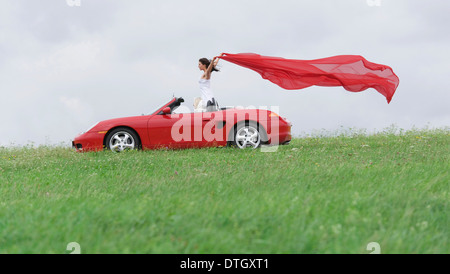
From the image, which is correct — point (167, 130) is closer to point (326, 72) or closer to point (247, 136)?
point (247, 136)

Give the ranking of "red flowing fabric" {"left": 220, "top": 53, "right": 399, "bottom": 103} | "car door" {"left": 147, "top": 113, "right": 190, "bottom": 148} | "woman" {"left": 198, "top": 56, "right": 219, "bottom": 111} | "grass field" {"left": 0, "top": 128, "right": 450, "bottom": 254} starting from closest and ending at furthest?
"grass field" {"left": 0, "top": 128, "right": 450, "bottom": 254}, "car door" {"left": 147, "top": 113, "right": 190, "bottom": 148}, "woman" {"left": 198, "top": 56, "right": 219, "bottom": 111}, "red flowing fabric" {"left": 220, "top": 53, "right": 399, "bottom": 103}

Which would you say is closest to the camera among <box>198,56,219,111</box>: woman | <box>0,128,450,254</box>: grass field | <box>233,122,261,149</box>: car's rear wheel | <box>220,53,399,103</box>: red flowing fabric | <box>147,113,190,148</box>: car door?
<box>0,128,450,254</box>: grass field

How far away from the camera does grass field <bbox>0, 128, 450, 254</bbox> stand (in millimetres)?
3854

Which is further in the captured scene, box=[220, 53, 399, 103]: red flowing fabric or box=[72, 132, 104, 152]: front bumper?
box=[220, 53, 399, 103]: red flowing fabric

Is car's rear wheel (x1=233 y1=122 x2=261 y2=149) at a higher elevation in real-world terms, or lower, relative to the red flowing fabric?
lower

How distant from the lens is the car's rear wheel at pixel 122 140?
12328 mm

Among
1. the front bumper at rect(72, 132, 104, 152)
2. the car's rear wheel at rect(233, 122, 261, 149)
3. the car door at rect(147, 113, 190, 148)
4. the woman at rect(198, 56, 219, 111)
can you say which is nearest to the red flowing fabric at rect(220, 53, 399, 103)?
the woman at rect(198, 56, 219, 111)

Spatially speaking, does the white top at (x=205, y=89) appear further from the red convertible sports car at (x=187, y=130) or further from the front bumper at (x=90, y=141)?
the front bumper at (x=90, y=141)

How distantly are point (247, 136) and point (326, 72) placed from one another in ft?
11.0

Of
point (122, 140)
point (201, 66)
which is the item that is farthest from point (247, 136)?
point (122, 140)

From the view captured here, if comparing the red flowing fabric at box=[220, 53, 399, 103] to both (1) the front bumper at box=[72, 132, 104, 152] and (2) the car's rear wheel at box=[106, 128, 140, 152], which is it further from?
(1) the front bumper at box=[72, 132, 104, 152]

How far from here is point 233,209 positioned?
4688 mm
